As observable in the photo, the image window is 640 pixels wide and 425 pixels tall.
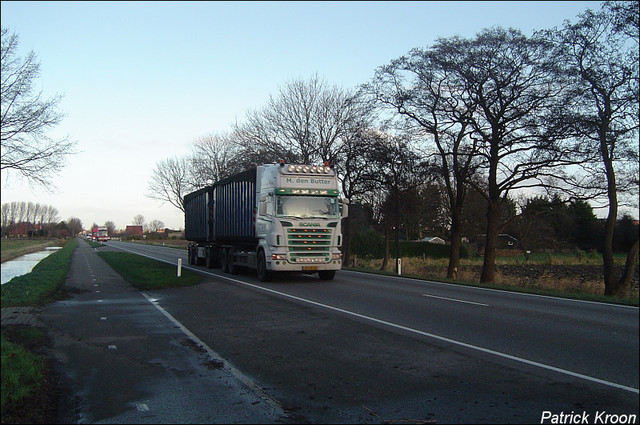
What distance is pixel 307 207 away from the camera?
18.4 meters

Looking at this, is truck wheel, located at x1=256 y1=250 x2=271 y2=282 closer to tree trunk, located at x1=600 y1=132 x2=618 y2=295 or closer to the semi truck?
Result: the semi truck

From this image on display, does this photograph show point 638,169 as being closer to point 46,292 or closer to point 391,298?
point 391,298

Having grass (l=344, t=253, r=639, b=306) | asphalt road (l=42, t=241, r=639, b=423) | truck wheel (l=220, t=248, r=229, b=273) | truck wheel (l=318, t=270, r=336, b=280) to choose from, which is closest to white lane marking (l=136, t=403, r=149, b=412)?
asphalt road (l=42, t=241, r=639, b=423)

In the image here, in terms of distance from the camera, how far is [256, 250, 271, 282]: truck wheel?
19.1m

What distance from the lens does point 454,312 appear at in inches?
453

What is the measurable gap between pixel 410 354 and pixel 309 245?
425 inches

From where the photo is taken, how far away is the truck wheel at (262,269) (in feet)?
62.7

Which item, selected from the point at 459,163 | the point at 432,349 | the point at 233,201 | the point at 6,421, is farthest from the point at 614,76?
the point at 6,421

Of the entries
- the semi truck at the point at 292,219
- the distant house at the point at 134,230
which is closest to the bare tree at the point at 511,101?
the semi truck at the point at 292,219

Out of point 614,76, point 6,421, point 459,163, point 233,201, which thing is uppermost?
point 614,76

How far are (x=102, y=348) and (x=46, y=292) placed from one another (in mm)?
8771

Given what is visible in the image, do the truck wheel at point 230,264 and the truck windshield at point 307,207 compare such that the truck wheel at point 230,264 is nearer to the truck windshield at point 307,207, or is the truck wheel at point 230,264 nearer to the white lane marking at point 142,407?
the truck windshield at point 307,207

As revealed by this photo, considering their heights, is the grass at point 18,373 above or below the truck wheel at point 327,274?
below

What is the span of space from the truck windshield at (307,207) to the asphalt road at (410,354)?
4.69 meters
